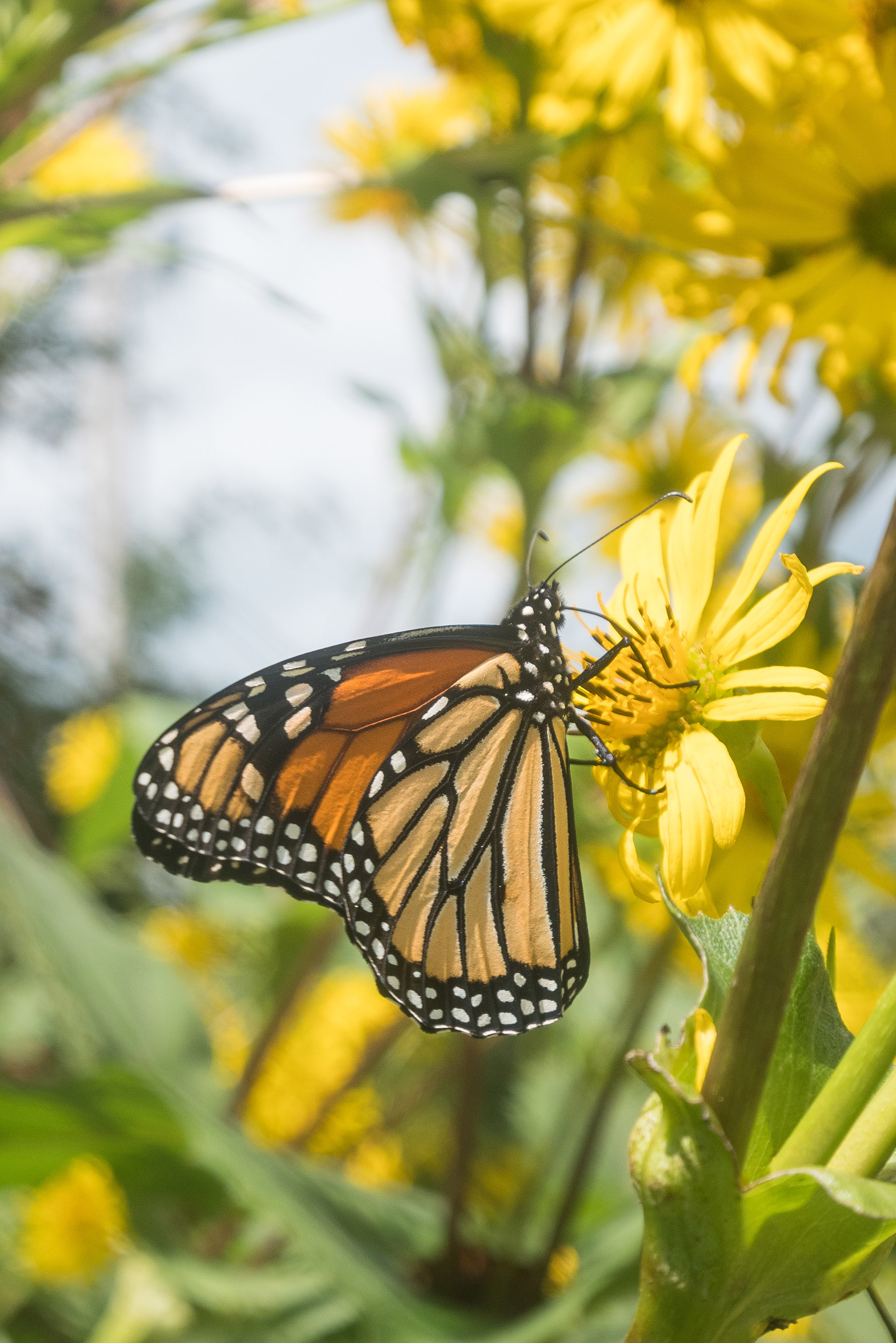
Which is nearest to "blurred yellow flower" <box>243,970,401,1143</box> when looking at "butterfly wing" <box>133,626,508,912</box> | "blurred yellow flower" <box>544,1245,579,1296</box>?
"blurred yellow flower" <box>544,1245,579,1296</box>

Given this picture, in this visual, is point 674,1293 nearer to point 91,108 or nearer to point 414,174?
point 414,174

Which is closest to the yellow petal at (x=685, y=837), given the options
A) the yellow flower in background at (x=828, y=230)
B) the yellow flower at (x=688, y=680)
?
the yellow flower at (x=688, y=680)

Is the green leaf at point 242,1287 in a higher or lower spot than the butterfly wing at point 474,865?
lower

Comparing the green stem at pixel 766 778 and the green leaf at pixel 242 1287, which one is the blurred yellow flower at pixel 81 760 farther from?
the green stem at pixel 766 778

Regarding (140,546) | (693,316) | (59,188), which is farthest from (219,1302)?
(140,546)

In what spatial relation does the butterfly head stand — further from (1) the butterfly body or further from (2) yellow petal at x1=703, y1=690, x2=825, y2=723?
(2) yellow petal at x1=703, y1=690, x2=825, y2=723

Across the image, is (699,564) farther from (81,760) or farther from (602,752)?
(81,760)
